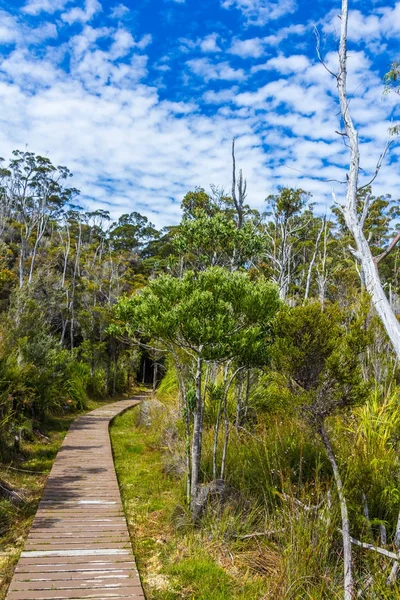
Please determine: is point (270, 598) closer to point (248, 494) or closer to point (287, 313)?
point (248, 494)

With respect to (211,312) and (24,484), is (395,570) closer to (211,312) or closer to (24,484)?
(211,312)

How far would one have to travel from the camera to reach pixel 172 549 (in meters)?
4.71

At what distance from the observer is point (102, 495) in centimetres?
610

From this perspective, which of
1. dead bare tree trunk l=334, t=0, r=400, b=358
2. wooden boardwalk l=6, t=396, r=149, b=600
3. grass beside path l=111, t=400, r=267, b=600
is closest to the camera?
dead bare tree trunk l=334, t=0, r=400, b=358

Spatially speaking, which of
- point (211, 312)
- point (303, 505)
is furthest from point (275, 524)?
point (211, 312)

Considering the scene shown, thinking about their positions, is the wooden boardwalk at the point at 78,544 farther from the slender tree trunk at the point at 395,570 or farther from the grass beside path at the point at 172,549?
the slender tree trunk at the point at 395,570

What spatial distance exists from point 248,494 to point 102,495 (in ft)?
7.59

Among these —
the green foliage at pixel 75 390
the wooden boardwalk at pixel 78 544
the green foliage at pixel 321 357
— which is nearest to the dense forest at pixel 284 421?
the green foliage at pixel 321 357

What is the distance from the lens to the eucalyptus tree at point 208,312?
4.62 meters

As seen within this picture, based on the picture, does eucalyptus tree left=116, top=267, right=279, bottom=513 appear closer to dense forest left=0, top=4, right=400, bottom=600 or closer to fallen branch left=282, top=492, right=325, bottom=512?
dense forest left=0, top=4, right=400, bottom=600

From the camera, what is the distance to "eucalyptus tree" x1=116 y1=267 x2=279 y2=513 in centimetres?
462

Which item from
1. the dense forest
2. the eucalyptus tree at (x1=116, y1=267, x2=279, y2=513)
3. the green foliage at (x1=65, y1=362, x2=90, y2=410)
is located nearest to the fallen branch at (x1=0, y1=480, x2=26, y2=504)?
the dense forest

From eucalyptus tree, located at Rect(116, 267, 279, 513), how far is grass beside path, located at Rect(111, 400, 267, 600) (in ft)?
1.49

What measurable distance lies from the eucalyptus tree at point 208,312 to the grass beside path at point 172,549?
1.49 ft
